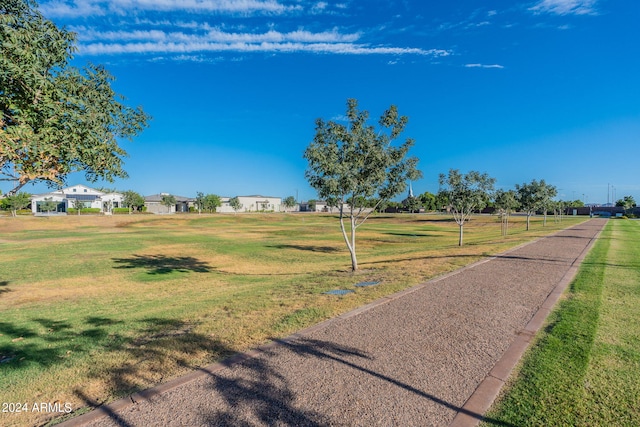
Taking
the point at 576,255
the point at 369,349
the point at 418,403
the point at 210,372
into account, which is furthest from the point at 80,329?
the point at 576,255

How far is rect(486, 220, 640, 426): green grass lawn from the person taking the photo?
3.81 meters

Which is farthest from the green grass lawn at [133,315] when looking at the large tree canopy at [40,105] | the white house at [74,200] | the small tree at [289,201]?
the small tree at [289,201]

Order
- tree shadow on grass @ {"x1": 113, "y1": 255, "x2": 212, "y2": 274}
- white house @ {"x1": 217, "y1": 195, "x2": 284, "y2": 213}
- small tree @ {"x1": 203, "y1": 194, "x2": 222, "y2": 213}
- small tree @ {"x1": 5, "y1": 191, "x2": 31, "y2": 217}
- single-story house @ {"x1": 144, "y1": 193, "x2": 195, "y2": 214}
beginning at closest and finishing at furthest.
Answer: tree shadow on grass @ {"x1": 113, "y1": 255, "x2": 212, "y2": 274} → small tree @ {"x1": 5, "y1": 191, "x2": 31, "y2": 217} → small tree @ {"x1": 203, "y1": 194, "x2": 222, "y2": 213} → single-story house @ {"x1": 144, "y1": 193, "x2": 195, "y2": 214} → white house @ {"x1": 217, "y1": 195, "x2": 284, "y2": 213}

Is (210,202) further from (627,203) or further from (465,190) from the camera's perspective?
(627,203)

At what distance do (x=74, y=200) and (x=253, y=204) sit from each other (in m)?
77.6

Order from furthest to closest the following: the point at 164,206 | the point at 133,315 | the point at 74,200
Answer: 1. the point at 164,206
2. the point at 74,200
3. the point at 133,315

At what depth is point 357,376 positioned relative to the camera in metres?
4.79

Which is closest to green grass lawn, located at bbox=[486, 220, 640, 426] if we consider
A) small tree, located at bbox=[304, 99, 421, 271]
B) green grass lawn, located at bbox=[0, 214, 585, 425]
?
green grass lawn, located at bbox=[0, 214, 585, 425]

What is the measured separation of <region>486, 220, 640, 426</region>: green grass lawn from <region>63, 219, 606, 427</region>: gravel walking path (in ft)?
1.47

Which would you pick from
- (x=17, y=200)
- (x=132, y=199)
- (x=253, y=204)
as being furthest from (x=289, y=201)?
(x=17, y=200)

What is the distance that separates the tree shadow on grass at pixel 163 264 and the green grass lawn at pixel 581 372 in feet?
55.0

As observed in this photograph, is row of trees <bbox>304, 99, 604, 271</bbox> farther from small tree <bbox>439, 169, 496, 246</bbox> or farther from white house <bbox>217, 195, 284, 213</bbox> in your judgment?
white house <bbox>217, 195, 284, 213</bbox>

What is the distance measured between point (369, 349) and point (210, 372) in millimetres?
2665

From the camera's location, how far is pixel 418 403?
409 centimetres
